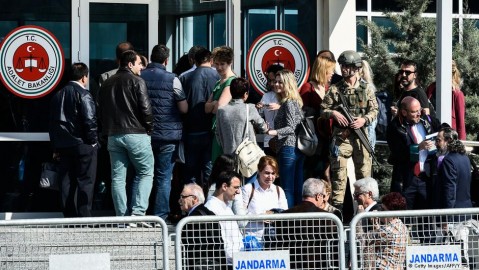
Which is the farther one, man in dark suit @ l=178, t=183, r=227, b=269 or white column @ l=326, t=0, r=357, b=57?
white column @ l=326, t=0, r=357, b=57

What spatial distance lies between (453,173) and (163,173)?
3092mm

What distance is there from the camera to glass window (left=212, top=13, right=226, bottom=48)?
46.9ft

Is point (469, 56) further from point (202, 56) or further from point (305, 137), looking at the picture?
point (202, 56)

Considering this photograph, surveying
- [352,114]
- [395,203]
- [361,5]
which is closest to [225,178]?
[395,203]

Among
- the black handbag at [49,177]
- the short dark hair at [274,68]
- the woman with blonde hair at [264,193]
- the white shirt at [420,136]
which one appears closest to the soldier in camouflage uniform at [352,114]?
the white shirt at [420,136]

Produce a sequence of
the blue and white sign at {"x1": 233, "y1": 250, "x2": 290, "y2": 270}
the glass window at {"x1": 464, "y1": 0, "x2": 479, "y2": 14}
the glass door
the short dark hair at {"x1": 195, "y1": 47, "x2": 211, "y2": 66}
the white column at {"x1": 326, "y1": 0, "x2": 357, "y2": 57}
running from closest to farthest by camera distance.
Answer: the blue and white sign at {"x1": 233, "y1": 250, "x2": 290, "y2": 270}, the short dark hair at {"x1": 195, "y1": 47, "x2": 211, "y2": 66}, the glass door, the white column at {"x1": 326, "y1": 0, "x2": 357, "y2": 57}, the glass window at {"x1": 464, "y1": 0, "x2": 479, "y2": 14}

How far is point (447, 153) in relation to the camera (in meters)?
11.1

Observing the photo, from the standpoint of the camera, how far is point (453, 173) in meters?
10.9

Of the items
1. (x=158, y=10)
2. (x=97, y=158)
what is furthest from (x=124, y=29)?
(x=97, y=158)

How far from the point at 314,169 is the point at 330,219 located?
4.39m

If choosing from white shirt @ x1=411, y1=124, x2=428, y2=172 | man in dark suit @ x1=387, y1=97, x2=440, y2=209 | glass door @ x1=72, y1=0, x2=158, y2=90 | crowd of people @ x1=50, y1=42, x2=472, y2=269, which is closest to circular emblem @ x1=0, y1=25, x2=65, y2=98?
glass door @ x1=72, y1=0, x2=158, y2=90

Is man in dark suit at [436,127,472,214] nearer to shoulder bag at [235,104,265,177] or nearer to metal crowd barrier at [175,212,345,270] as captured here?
shoulder bag at [235,104,265,177]

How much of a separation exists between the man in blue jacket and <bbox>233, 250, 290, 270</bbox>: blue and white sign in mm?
4002

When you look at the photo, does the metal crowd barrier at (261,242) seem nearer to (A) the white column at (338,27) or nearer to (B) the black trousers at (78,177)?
(B) the black trousers at (78,177)
